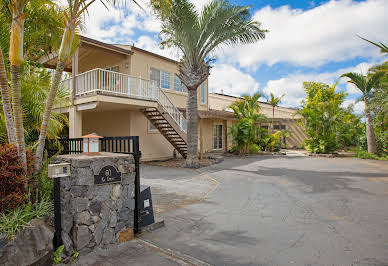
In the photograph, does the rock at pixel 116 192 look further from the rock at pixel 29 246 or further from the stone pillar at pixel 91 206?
the rock at pixel 29 246

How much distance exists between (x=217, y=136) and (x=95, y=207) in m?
16.1

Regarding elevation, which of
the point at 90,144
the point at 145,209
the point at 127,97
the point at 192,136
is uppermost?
the point at 127,97

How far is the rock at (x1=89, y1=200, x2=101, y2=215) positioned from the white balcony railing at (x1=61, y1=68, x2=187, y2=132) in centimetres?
683

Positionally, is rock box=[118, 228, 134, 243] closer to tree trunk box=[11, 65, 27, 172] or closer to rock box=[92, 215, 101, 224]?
rock box=[92, 215, 101, 224]

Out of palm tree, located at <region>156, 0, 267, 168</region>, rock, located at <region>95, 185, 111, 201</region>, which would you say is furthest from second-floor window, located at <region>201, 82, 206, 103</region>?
rock, located at <region>95, 185, 111, 201</region>

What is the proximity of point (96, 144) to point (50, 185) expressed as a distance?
98 cm

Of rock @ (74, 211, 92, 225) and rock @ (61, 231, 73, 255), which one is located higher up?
rock @ (74, 211, 92, 225)

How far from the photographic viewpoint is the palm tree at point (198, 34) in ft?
33.1

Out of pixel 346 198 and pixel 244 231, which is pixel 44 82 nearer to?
pixel 244 231

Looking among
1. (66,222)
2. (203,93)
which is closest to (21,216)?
(66,222)

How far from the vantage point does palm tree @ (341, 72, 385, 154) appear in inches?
562

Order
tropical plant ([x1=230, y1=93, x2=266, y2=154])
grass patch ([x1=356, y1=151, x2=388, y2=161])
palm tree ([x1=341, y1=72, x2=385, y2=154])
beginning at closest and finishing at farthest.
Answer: grass patch ([x1=356, y1=151, x2=388, y2=161])
palm tree ([x1=341, y1=72, x2=385, y2=154])
tropical plant ([x1=230, y1=93, x2=266, y2=154])

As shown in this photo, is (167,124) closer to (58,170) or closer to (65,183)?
(65,183)

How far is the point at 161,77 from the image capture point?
14.5m
